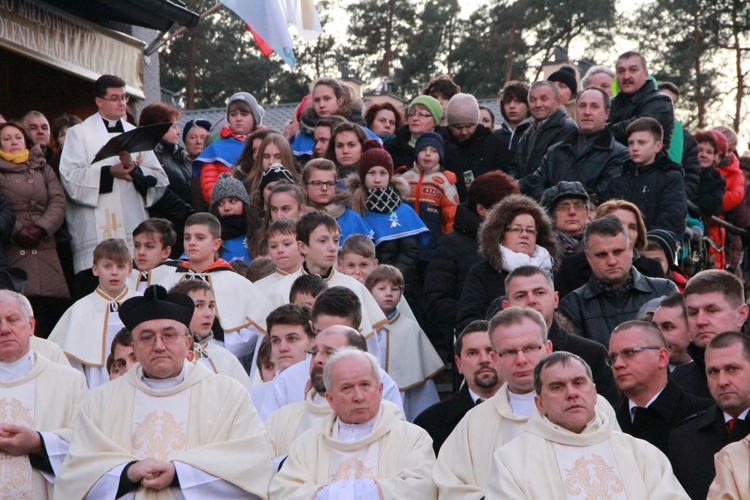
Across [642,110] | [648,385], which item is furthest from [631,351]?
[642,110]

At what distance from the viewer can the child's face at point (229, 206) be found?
1110 centimetres

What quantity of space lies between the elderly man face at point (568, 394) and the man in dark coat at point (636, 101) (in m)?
5.70

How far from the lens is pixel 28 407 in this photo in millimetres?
8023

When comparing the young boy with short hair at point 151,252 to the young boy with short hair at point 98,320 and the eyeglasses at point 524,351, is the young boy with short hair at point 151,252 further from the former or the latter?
the eyeglasses at point 524,351

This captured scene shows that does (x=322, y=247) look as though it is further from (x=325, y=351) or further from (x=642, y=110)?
(x=642, y=110)

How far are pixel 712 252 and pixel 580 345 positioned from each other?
221 inches

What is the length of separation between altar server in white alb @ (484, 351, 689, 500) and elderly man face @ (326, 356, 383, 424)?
785 millimetres

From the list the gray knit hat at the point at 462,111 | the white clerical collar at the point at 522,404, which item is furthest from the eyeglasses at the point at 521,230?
the gray knit hat at the point at 462,111

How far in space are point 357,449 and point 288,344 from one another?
1440mm

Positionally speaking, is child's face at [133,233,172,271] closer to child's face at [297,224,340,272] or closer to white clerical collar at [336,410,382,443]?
child's face at [297,224,340,272]

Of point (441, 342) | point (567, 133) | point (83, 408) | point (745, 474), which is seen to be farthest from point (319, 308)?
point (567, 133)

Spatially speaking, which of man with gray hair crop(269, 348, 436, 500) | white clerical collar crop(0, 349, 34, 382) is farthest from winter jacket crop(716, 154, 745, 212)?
white clerical collar crop(0, 349, 34, 382)

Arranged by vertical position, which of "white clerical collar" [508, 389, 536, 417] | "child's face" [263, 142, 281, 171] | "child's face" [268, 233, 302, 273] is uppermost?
"child's face" [263, 142, 281, 171]

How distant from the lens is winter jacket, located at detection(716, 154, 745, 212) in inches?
555
